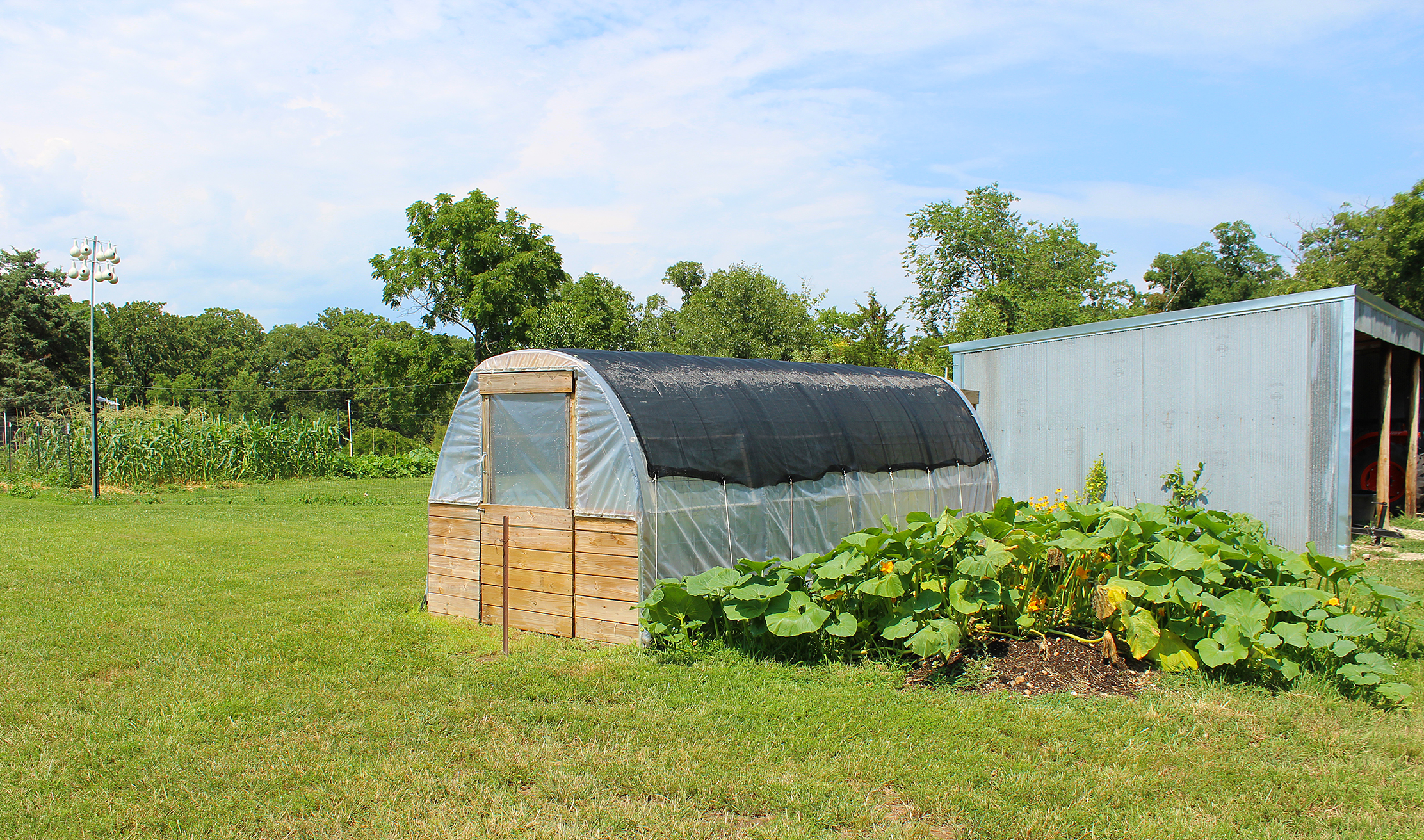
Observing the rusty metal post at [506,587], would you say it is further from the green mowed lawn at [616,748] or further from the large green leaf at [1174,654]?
the large green leaf at [1174,654]

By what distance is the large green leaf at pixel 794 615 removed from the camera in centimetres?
558

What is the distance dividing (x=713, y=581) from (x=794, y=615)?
0.63 m

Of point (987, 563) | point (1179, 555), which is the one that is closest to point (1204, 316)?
point (1179, 555)

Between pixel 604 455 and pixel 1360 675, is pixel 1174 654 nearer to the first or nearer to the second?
pixel 1360 675

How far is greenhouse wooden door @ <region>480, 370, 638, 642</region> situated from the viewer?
21.5 ft

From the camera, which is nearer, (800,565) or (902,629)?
(902,629)

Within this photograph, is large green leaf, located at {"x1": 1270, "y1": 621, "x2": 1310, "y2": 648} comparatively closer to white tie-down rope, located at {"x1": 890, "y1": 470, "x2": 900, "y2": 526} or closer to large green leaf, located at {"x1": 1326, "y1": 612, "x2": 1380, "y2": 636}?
large green leaf, located at {"x1": 1326, "y1": 612, "x2": 1380, "y2": 636}

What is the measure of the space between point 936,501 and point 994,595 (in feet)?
14.4

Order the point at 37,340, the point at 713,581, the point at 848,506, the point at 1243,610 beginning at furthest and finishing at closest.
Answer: the point at 37,340 → the point at 848,506 → the point at 713,581 → the point at 1243,610

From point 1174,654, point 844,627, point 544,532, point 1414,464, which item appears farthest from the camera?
point 1414,464

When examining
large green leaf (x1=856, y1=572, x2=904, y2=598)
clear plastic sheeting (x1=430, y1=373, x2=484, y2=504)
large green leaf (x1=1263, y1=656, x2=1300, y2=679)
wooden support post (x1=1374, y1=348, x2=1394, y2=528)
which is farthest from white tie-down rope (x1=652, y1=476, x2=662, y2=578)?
wooden support post (x1=1374, y1=348, x2=1394, y2=528)

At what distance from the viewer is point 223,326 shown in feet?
216

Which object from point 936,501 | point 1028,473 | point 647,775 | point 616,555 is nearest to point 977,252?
point 1028,473

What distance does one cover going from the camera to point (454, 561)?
7621mm
